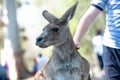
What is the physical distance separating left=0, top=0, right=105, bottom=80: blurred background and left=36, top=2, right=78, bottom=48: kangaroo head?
0.74 meters

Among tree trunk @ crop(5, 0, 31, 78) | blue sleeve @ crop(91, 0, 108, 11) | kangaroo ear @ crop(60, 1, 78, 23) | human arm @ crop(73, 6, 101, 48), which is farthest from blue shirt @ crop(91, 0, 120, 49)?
tree trunk @ crop(5, 0, 31, 78)

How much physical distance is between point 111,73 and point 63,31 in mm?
752

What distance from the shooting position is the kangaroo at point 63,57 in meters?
5.81

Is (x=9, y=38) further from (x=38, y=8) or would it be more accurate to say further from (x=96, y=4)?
(x=96, y=4)

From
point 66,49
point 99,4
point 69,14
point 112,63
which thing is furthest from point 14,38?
point 112,63

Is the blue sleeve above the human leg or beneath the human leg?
above

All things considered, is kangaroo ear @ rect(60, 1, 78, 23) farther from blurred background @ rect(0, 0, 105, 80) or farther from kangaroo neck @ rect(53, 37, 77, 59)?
blurred background @ rect(0, 0, 105, 80)

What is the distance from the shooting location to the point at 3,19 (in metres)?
20.7

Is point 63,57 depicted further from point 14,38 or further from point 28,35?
point 28,35

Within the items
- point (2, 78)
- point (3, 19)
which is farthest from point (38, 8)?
point (2, 78)

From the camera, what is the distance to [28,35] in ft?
103

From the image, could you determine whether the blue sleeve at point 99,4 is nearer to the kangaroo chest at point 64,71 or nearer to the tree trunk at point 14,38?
the kangaroo chest at point 64,71

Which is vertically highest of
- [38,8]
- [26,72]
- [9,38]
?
[38,8]

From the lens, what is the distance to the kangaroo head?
5.64 m
